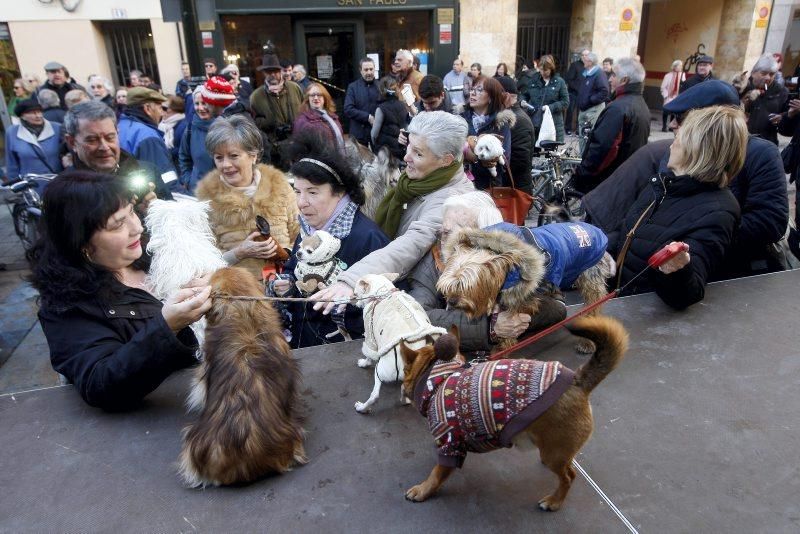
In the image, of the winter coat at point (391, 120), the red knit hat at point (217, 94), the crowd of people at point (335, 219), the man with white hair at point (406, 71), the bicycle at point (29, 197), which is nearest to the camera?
the crowd of people at point (335, 219)

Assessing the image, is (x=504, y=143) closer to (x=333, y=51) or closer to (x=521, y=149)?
(x=521, y=149)

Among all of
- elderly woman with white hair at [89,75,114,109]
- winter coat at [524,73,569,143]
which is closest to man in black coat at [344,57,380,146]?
elderly woman with white hair at [89,75,114,109]

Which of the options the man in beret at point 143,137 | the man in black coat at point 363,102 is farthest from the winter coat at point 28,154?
the man in black coat at point 363,102

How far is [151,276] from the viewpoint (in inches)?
95.3

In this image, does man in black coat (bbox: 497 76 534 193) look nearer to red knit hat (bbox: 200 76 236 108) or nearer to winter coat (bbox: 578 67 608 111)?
red knit hat (bbox: 200 76 236 108)

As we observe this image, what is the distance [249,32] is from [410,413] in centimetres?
1280

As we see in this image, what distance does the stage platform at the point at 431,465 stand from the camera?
54.9 inches

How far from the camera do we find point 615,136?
194 inches

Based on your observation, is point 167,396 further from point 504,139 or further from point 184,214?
point 504,139

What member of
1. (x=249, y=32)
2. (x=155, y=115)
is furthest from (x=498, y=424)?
(x=249, y=32)

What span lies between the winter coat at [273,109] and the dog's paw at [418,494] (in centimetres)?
631

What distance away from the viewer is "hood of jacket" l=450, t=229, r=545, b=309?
1.99 metres

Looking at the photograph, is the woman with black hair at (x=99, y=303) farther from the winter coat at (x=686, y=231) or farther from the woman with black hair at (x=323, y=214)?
the winter coat at (x=686, y=231)

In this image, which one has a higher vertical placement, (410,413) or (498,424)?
(498,424)
